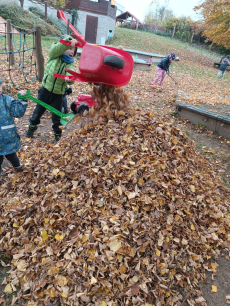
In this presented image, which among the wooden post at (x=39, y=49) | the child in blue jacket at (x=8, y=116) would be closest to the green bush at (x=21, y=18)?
the wooden post at (x=39, y=49)

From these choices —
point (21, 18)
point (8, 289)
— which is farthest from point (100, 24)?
point (8, 289)

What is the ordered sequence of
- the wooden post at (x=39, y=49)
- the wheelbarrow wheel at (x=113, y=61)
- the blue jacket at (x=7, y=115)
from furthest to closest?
the wooden post at (x=39, y=49) < the blue jacket at (x=7, y=115) < the wheelbarrow wheel at (x=113, y=61)

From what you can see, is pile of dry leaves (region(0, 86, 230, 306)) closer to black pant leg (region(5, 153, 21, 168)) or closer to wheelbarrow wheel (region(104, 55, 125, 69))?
black pant leg (region(5, 153, 21, 168))

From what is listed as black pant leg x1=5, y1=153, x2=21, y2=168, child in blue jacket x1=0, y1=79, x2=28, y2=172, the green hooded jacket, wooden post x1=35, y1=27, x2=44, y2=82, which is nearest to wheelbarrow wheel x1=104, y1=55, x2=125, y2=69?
child in blue jacket x1=0, y1=79, x2=28, y2=172

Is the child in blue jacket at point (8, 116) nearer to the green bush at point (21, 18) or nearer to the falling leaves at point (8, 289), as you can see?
the falling leaves at point (8, 289)

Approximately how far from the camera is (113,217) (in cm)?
217

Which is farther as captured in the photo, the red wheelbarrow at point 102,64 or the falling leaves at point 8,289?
the red wheelbarrow at point 102,64

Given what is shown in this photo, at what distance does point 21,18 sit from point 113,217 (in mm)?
17621

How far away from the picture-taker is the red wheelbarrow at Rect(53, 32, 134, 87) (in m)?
2.17

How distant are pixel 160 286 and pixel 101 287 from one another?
553 mm

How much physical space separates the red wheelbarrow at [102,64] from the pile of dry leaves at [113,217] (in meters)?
0.27

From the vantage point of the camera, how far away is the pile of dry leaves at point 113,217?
6.37ft

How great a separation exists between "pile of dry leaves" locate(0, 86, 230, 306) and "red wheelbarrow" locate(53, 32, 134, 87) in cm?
27

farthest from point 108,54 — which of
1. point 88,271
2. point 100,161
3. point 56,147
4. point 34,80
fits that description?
point 34,80
